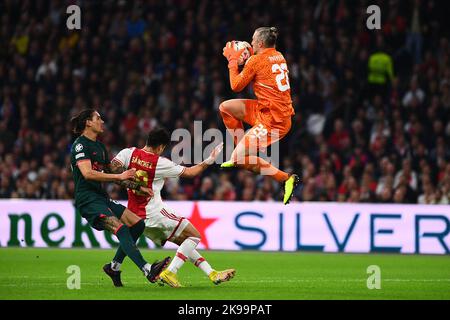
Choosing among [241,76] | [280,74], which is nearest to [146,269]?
[241,76]

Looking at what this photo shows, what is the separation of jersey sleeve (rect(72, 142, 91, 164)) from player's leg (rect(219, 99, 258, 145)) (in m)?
1.70

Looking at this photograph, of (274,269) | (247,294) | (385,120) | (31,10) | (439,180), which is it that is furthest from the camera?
(31,10)

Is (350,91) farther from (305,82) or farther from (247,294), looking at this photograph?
(247,294)

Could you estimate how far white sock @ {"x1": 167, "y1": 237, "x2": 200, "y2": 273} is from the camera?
11.4 meters

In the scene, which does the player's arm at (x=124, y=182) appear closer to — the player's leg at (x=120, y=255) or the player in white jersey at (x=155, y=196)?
the player in white jersey at (x=155, y=196)

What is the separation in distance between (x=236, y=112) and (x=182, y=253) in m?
1.80

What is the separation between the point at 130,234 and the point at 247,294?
163 cm

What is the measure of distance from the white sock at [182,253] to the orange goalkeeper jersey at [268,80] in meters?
1.78

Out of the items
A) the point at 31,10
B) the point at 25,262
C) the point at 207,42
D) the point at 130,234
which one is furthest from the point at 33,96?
the point at 130,234

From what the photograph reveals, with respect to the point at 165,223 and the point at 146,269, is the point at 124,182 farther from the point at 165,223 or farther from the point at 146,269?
the point at 146,269

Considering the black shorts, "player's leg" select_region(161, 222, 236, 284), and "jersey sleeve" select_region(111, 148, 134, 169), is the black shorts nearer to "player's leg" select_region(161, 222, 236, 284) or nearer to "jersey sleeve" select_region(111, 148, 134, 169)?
"jersey sleeve" select_region(111, 148, 134, 169)

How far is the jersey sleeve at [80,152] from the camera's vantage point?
36.8 ft

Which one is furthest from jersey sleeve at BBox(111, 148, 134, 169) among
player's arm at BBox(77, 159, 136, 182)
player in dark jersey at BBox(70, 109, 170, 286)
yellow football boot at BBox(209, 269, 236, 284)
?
yellow football boot at BBox(209, 269, 236, 284)

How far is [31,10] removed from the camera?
2395 centimetres
